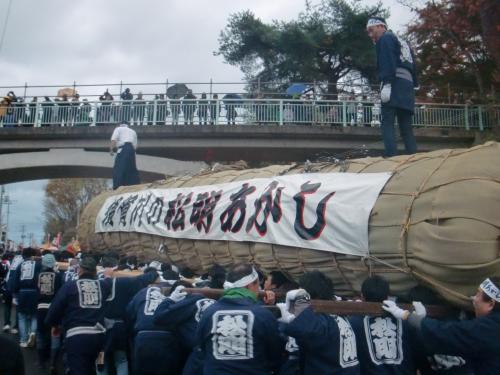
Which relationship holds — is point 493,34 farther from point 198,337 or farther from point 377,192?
point 198,337

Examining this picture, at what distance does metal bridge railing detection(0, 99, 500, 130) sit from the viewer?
17.3 meters

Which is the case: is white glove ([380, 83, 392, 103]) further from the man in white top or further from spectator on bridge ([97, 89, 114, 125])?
spectator on bridge ([97, 89, 114, 125])

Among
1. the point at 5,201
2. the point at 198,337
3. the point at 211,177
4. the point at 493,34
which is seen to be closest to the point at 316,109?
the point at 493,34

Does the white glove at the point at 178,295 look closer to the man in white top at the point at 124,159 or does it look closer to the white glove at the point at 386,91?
the white glove at the point at 386,91

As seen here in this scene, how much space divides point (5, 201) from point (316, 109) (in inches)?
1833

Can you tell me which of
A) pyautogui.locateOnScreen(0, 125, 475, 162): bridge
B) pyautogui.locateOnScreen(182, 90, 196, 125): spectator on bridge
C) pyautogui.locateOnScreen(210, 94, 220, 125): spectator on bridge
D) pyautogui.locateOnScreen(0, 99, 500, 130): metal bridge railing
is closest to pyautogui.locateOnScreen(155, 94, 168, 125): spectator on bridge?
pyautogui.locateOnScreen(0, 99, 500, 130): metal bridge railing

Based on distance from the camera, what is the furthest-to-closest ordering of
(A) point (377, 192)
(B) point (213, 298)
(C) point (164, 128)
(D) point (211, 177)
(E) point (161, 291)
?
(C) point (164, 128) < (D) point (211, 177) < (E) point (161, 291) < (B) point (213, 298) < (A) point (377, 192)

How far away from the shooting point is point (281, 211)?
499 centimetres

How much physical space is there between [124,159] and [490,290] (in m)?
9.27

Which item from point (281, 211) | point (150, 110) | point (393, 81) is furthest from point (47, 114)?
point (281, 211)

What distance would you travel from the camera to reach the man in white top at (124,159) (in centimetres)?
1127

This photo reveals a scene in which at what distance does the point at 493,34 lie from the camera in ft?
48.2

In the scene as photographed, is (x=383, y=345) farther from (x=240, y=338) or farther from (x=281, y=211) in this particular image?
(x=281, y=211)

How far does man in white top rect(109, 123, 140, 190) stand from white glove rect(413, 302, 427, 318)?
28.4 ft
